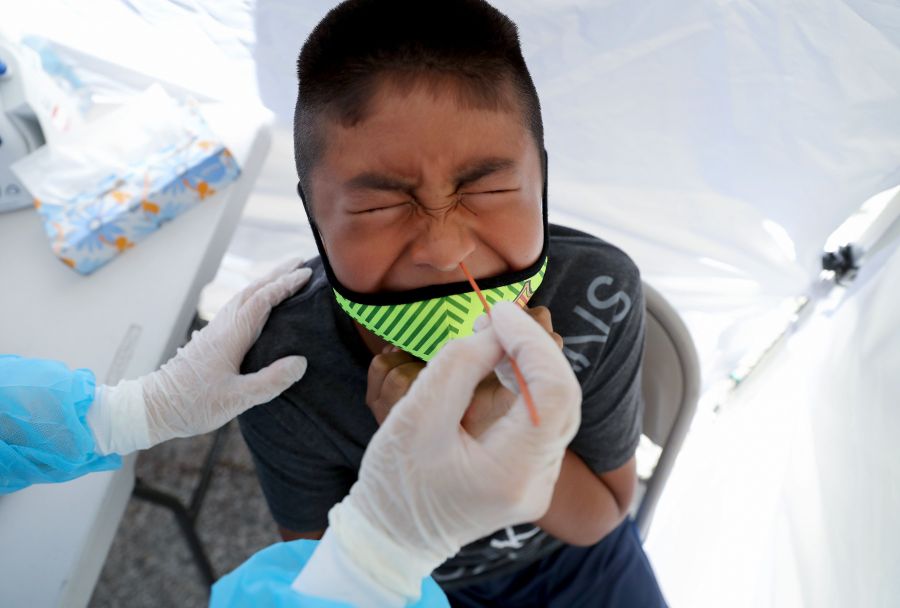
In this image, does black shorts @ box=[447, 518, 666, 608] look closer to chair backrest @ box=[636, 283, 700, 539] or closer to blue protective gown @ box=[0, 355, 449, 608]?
chair backrest @ box=[636, 283, 700, 539]

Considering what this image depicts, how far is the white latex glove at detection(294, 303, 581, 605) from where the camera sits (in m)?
0.62

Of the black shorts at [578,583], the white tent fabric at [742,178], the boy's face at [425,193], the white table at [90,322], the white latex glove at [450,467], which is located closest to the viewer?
the white latex glove at [450,467]

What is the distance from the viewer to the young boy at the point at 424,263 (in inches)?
29.0

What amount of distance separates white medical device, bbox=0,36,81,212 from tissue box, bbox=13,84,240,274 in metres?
0.04

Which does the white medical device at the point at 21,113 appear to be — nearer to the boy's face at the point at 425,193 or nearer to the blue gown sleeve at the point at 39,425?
the blue gown sleeve at the point at 39,425

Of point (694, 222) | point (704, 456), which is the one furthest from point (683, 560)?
point (694, 222)

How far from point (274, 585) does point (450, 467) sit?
0.85 ft

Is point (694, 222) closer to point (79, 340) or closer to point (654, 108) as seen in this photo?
point (654, 108)

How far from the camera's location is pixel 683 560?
1.50m

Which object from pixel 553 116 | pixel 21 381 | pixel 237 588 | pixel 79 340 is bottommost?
pixel 79 340

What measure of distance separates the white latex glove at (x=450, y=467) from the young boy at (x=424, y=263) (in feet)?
0.56

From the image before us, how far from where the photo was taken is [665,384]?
4.25 ft

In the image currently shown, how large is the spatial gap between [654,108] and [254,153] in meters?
0.82

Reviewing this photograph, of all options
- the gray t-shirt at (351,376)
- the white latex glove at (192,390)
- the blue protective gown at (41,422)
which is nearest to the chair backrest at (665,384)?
the gray t-shirt at (351,376)
